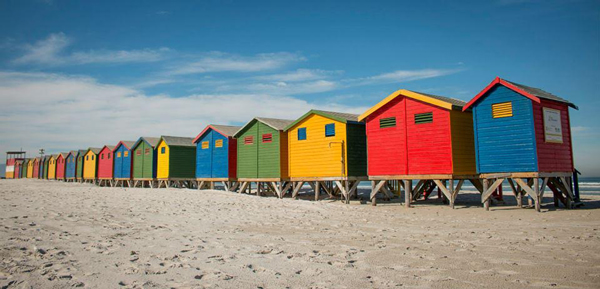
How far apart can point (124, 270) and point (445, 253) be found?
5.25 meters

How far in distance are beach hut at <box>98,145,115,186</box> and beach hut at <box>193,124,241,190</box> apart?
16943 millimetres

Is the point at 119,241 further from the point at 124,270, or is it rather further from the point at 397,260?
the point at 397,260

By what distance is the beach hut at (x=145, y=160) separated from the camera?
112 feet

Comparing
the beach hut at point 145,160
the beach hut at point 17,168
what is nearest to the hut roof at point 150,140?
the beach hut at point 145,160

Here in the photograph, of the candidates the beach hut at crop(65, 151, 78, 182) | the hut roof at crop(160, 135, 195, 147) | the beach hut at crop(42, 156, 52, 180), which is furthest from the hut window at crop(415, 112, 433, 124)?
the beach hut at crop(42, 156, 52, 180)

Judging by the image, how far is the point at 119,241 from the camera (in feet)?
25.9

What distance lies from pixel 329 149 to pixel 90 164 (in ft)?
121

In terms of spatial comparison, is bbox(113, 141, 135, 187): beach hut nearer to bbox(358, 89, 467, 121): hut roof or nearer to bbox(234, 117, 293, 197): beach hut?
bbox(234, 117, 293, 197): beach hut

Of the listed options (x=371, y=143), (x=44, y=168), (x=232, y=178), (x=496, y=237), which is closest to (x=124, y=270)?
(x=496, y=237)

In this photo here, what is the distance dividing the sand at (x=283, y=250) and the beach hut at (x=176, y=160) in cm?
1927

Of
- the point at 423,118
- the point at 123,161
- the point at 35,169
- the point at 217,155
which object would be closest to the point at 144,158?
the point at 123,161

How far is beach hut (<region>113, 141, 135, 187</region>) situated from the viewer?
125 feet

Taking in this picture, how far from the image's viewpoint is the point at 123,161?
3916 cm

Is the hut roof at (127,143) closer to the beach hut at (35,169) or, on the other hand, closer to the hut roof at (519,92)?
the hut roof at (519,92)
